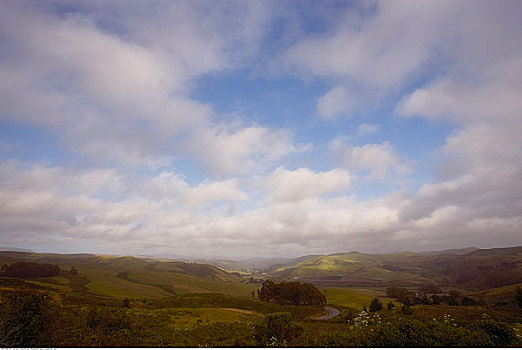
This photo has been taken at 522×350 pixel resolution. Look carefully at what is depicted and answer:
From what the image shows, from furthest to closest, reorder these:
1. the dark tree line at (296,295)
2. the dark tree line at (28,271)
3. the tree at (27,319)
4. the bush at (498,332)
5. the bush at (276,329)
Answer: the dark tree line at (28,271)
the dark tree line at (296,295)
the bush at (276,329)
the tree at (27,319)
the bush at (498,332)

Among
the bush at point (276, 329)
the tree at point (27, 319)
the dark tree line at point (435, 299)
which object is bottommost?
the dark tree line at point (435, 299)

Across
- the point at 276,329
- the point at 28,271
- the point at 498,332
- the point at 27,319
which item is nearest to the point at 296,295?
the point at 276,329

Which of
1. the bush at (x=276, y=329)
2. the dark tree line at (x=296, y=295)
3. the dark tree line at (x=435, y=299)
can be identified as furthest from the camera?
the dark tree line at (x=296, y=295)

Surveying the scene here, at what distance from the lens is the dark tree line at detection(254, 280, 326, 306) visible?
104150 mm

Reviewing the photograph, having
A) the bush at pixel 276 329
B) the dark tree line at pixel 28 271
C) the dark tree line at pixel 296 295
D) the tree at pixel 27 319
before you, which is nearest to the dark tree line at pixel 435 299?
the dark tree line at pixel 296 295

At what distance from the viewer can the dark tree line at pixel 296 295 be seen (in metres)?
104

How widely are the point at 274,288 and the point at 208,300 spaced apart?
144 feet

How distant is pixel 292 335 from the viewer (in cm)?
2075

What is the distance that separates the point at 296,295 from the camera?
347 ft

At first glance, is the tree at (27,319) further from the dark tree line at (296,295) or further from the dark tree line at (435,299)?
the dark tree line at (296,295)

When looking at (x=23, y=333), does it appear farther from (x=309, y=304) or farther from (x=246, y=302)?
(x=309, y=304)

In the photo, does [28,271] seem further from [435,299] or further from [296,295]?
[435,299]

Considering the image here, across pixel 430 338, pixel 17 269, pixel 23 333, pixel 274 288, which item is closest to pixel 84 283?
pixel 17 269

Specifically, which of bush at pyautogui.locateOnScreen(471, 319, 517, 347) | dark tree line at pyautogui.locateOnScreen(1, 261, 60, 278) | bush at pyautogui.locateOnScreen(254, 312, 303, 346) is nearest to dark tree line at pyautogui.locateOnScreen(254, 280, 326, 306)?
bush at pyautogui.locateOnScreen(254, 312, 303, 346)
